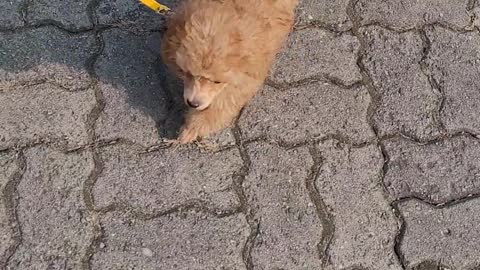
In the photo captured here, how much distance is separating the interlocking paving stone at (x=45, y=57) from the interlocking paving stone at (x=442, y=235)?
1223 mm

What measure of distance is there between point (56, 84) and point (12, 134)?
239 mm

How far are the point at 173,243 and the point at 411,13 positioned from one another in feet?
4.43

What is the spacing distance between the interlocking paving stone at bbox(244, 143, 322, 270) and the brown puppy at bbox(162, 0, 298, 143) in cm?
29

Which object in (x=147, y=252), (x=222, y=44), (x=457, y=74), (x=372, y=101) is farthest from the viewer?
(x=457, y=74)

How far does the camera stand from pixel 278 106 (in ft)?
7.88

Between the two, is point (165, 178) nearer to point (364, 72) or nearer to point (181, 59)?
point (181, 59)

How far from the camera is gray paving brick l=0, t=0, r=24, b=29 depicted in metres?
2.43

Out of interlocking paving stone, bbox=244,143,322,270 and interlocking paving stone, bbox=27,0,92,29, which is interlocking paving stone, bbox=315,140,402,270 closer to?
interlocking paving stone, bbox=244,143,322,270

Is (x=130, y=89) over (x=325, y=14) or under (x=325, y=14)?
under

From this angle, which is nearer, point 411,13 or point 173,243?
point 173,243

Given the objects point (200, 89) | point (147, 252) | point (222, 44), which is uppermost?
point (222, 44)

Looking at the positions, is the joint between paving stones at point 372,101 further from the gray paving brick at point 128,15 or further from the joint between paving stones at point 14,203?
the joint between paving stones at point 14,203

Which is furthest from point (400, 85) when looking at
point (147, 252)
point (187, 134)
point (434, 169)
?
point (147, 252)

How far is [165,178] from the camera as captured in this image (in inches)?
87.7
